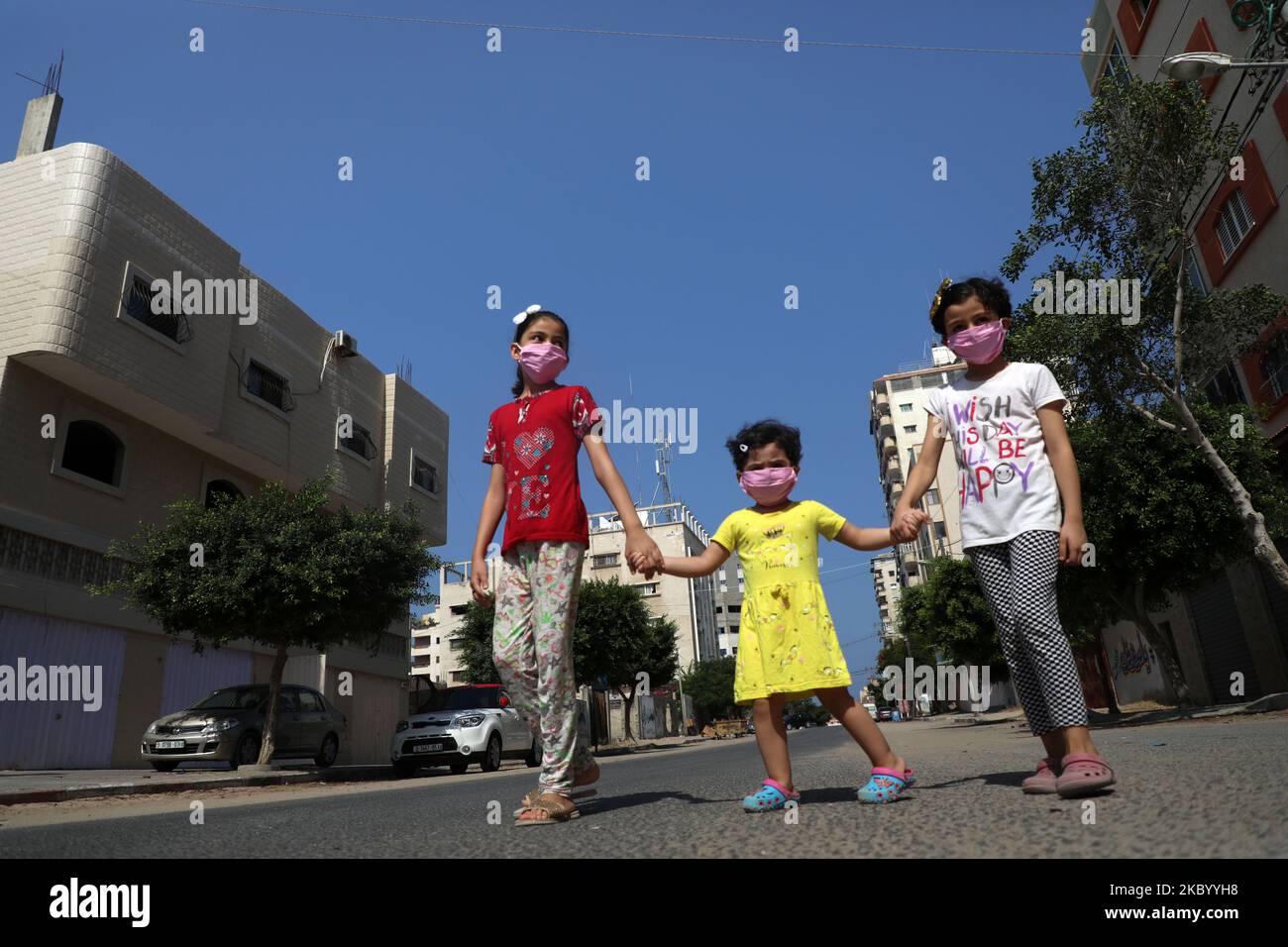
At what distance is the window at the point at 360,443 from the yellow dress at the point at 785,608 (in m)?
25.9

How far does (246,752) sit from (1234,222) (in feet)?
72.0

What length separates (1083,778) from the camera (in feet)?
9.10

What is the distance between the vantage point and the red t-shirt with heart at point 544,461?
3.66 m

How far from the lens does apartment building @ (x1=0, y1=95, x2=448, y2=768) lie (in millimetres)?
16688

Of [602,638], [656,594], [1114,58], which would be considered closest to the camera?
[1114,58]

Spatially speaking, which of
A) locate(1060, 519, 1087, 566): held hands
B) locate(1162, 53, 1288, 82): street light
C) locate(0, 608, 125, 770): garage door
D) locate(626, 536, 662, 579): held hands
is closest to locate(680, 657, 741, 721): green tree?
locate(0, 608, 125, 770): garage door

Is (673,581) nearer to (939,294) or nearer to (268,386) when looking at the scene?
(268,386)

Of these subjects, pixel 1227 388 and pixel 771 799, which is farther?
pixel 1227 388

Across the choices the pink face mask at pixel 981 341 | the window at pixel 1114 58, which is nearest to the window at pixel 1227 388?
the window at pixel 1114 58

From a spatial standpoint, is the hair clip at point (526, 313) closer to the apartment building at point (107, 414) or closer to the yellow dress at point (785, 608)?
the yellow dress at point (785, 608)

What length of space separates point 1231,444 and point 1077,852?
580 inches

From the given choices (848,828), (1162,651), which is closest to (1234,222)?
(1162,651)

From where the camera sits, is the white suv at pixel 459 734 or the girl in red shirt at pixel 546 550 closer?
the girl in red shirt at pixel 546 550
